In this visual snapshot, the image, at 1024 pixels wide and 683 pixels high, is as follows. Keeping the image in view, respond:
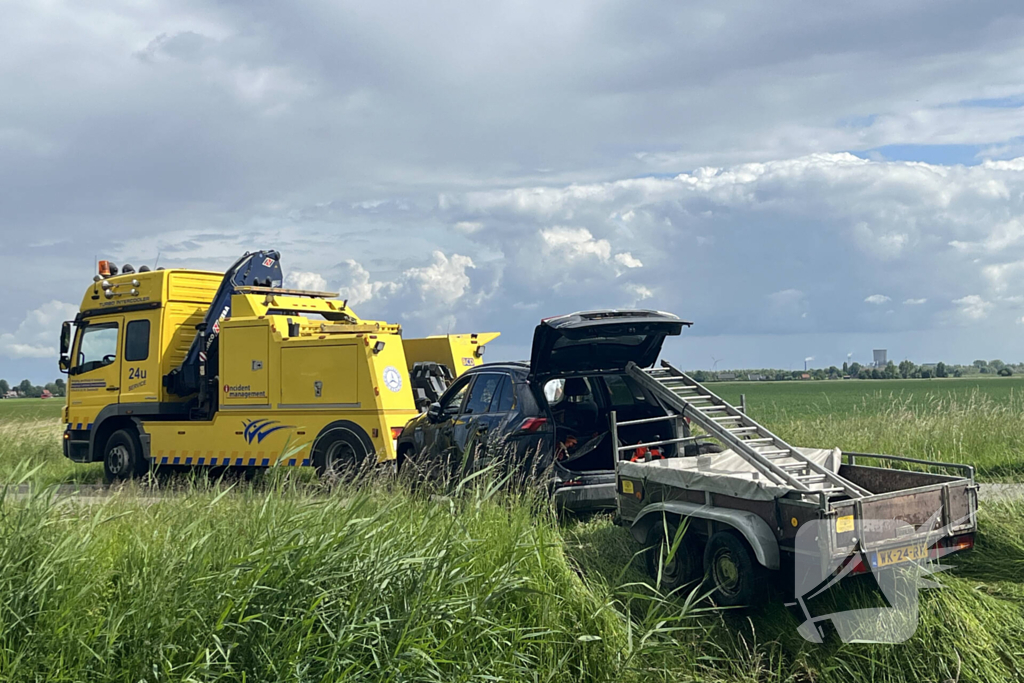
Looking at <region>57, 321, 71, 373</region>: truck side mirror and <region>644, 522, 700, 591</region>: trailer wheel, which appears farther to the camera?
<region>57, 321, 71, 373</region>: truck side mirror

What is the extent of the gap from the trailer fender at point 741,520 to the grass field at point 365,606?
475mm

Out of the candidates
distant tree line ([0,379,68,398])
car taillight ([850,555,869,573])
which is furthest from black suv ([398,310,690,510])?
distant tree line ([0,379,68,398])

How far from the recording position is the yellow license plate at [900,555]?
20.2ft

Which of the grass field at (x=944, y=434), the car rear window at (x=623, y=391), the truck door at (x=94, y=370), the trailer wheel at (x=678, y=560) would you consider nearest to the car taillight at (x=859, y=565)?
the trailer wheel at (x=678, y=560)

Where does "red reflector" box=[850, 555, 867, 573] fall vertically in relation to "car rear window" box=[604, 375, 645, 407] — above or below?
below

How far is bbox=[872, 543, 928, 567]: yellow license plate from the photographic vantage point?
6.16 m

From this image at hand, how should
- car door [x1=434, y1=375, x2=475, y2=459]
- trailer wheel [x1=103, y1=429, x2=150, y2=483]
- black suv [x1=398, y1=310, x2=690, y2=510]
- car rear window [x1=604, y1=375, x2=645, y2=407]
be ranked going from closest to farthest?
black suv [x1=398, y1=310, x2=690, y2=510] < car rear window [x1=604, y1=375, x2=645, y2=407] < car door [x1=434, y1=375, x2=475, y2=459] < trailer wheel [x1=103, y1=429, x2=150, y2=483]

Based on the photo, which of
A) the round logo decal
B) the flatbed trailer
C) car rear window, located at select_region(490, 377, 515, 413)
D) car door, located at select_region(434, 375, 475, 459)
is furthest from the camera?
the round logo decal

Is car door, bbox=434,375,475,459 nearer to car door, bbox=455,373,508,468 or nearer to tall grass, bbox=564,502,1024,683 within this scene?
car door, bbox=455,373,508,468

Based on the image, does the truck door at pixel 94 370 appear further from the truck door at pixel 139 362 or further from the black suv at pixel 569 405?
the black suv at pixel 569 405

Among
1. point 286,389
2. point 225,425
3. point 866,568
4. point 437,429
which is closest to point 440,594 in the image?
point 866,568

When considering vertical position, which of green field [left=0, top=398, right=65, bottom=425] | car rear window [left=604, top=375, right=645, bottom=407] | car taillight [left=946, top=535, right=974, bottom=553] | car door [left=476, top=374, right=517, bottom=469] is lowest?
car taillight [left=946, top=535, right=974, bottom=553]

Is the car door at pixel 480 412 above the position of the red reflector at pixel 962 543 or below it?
above
